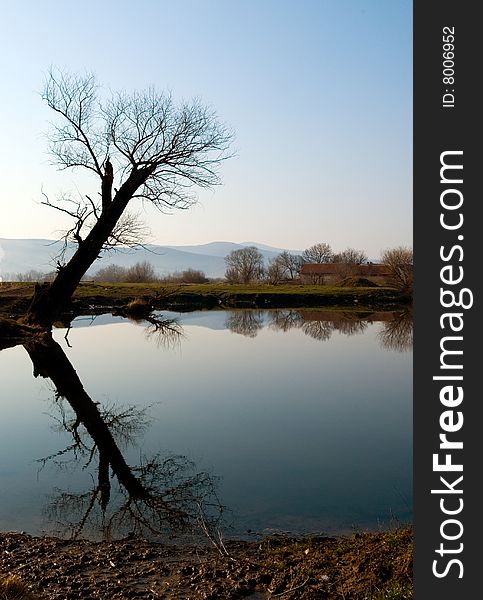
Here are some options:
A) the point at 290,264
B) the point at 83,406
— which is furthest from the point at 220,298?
the point at 290,264

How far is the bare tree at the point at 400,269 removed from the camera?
56.9 meters

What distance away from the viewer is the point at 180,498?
A: 7.56 m

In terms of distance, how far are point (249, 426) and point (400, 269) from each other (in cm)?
4990

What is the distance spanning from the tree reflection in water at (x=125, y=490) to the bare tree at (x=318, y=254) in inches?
4532

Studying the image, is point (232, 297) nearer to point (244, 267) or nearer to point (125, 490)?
point (244, 267)

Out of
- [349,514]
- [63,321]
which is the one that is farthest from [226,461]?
[63,321]

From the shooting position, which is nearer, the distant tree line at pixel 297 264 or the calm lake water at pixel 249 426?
the calm lake water at pixel 249 426

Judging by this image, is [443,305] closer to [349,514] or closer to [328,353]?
[349,514]

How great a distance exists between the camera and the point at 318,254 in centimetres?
12650

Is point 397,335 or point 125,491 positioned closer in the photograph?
point 125,491

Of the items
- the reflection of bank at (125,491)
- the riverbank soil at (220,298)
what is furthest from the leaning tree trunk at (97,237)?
the riverbank soil at (220,298)

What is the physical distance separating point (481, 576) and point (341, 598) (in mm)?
1636

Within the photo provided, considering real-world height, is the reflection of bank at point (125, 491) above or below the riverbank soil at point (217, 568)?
below

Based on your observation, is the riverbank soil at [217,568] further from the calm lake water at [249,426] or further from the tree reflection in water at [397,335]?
the tree reflection in water at [397,335]
